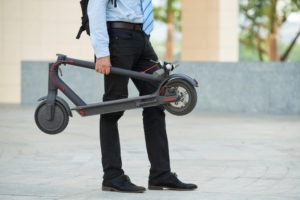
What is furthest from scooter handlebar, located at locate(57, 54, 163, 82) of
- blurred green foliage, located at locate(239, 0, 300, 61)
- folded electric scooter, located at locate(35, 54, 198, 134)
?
blurred green foliage, located at locate(239, 0, 300, 61)

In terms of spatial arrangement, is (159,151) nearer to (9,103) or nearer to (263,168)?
(263,168)

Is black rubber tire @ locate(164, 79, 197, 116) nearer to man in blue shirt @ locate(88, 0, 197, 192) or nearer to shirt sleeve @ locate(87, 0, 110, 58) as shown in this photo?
man in blue shirt @ locate(88, 0, 197, 192)

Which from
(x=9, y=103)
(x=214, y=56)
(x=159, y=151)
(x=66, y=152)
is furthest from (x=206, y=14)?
(x=159, y=151)

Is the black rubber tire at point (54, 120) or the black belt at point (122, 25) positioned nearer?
the black belt at point (122, 25)

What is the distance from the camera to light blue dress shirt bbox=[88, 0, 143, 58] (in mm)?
6410

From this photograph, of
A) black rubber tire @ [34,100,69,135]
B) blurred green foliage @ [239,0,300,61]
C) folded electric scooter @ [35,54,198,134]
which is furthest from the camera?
blurred green foliage @ [239,0,300,61]

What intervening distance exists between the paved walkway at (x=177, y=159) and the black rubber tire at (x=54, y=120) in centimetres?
43

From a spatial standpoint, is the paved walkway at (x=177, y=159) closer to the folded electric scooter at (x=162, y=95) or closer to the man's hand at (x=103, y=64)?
the folded electric scooter at (x=162, y=95)

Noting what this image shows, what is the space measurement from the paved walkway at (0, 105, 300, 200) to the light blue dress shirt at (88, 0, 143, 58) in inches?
39.9

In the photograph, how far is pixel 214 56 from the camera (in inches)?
948

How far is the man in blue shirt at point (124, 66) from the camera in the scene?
643cm

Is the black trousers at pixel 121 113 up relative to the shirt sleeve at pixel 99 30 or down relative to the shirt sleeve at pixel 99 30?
down

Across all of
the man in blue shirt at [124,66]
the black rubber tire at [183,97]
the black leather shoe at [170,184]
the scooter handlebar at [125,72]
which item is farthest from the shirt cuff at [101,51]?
the black leather shoe at [170,184]

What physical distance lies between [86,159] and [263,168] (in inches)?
64.9
